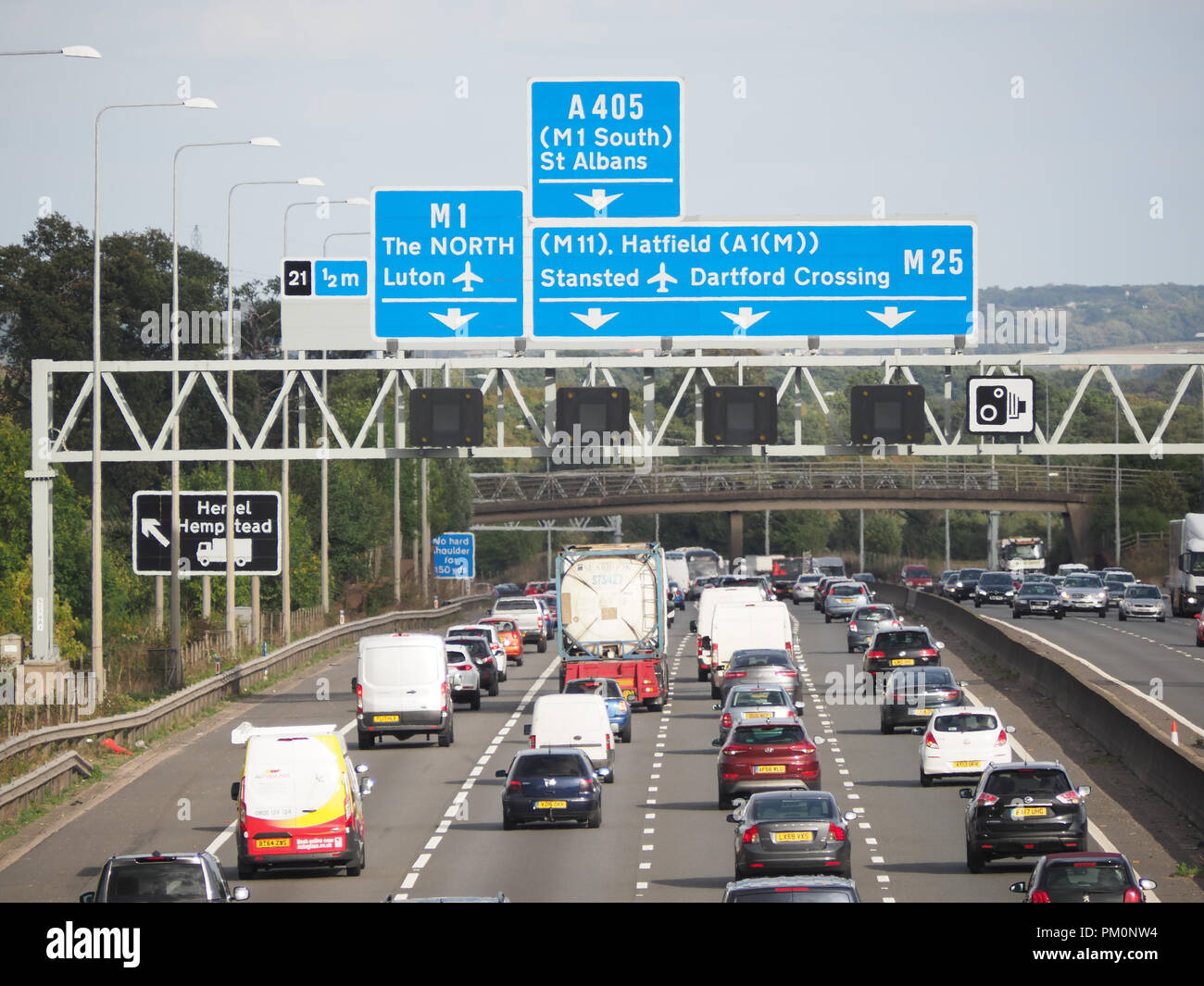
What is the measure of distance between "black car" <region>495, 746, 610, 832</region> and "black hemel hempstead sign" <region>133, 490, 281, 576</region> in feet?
68.7

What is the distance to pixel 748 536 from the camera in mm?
173250

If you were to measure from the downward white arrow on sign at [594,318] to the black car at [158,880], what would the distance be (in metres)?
17.4

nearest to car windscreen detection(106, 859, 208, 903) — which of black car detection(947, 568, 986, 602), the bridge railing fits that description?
black car detection(947, 568, 986, 602)

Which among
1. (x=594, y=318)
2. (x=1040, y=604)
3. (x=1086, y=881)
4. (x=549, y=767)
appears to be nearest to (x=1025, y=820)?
(x=1086, y=881)

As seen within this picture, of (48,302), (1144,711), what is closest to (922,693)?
(1144,711)

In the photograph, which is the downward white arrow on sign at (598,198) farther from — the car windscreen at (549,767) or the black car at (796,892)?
the black car at (796,892)

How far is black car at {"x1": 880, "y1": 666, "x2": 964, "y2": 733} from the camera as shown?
4088cm

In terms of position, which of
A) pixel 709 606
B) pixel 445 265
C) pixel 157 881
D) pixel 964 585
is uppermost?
pixel 445 265

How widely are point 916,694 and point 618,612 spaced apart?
854 centimetres

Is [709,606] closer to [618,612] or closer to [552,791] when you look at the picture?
[618,612]

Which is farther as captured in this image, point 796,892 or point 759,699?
point 759,699

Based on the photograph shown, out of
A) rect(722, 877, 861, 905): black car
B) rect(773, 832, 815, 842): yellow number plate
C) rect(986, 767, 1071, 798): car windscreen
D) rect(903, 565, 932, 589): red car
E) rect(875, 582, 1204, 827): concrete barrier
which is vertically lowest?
rect(903, 565, 932, 589): red car

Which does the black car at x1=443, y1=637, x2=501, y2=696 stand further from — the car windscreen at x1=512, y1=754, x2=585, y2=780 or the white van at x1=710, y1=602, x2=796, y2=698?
the car windscreen at x1=512, y1=754, x2=585, y2=780

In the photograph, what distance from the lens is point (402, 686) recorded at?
1560 inches
